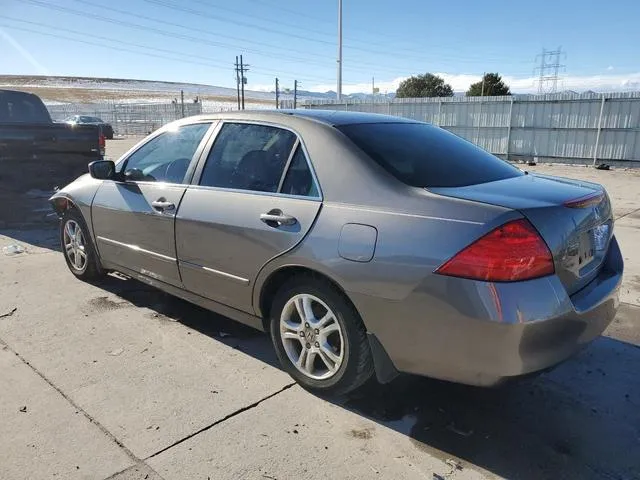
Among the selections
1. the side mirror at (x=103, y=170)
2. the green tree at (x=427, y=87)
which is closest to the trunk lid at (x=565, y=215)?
the side mirror at (x=103, y=170)

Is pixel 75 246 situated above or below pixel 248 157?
below

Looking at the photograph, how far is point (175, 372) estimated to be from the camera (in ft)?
10.9

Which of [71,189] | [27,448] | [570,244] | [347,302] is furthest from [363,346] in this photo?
[71,189]

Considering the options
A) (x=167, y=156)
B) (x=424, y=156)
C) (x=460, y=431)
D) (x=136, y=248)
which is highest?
(x=424, y=156)

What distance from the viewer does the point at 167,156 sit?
4004 mm

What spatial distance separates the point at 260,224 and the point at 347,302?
2.35 ft

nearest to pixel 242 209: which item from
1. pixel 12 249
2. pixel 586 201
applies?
pixel 586 201

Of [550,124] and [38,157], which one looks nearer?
[38,157]

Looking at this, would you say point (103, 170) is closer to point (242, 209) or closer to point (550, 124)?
point (242, 209)

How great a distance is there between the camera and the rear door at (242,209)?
2.96m

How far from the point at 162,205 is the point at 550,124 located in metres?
18.4

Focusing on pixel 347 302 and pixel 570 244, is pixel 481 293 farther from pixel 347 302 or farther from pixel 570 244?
pixel 347 302

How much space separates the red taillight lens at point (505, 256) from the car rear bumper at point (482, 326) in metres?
0.04

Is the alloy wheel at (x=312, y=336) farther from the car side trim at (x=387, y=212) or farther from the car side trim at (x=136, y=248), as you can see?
the car side trim at (x=136, y=248)
